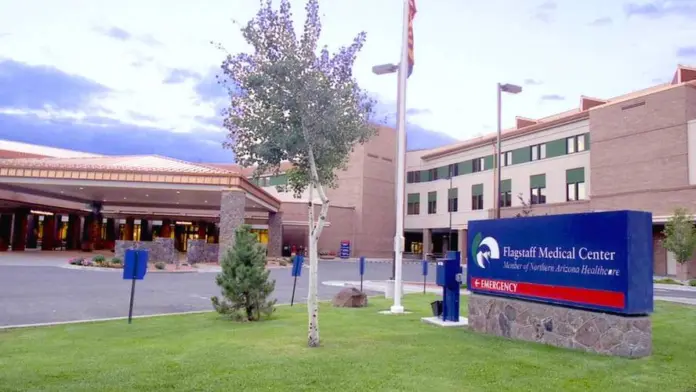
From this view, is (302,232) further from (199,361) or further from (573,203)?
(199,361)

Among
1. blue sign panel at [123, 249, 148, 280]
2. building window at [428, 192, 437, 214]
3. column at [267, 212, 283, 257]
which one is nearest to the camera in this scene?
blue sign panel at [123, 249, 148, 280]

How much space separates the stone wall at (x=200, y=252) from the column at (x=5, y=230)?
17.9 meters

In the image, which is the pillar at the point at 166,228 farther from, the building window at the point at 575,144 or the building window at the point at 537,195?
the building window at the point at 575,144

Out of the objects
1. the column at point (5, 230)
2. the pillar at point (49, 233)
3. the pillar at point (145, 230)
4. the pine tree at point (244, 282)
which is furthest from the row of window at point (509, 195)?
the column at point (5, 230)

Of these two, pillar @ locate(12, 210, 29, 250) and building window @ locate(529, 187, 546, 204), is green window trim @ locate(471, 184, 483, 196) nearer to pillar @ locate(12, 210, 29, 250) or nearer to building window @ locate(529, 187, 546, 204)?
building window @ locate(529, 187, 546, 204)

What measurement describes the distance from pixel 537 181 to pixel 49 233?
48.1 m

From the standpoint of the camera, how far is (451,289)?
11.6 meters

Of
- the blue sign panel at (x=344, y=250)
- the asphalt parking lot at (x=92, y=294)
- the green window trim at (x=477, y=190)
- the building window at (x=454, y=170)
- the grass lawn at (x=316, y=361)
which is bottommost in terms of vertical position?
the asphalt parking lot at (x=92, y=294)

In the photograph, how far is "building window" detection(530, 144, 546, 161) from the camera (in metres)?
50.2

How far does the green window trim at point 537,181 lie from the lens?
1951 inches

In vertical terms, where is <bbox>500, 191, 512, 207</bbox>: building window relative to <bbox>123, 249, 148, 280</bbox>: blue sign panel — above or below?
above

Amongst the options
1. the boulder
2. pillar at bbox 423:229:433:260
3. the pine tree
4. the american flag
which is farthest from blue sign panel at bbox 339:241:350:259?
the pine tree

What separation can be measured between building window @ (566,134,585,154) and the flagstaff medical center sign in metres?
39.4

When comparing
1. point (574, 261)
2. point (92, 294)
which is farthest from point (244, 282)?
point (92, 294)
